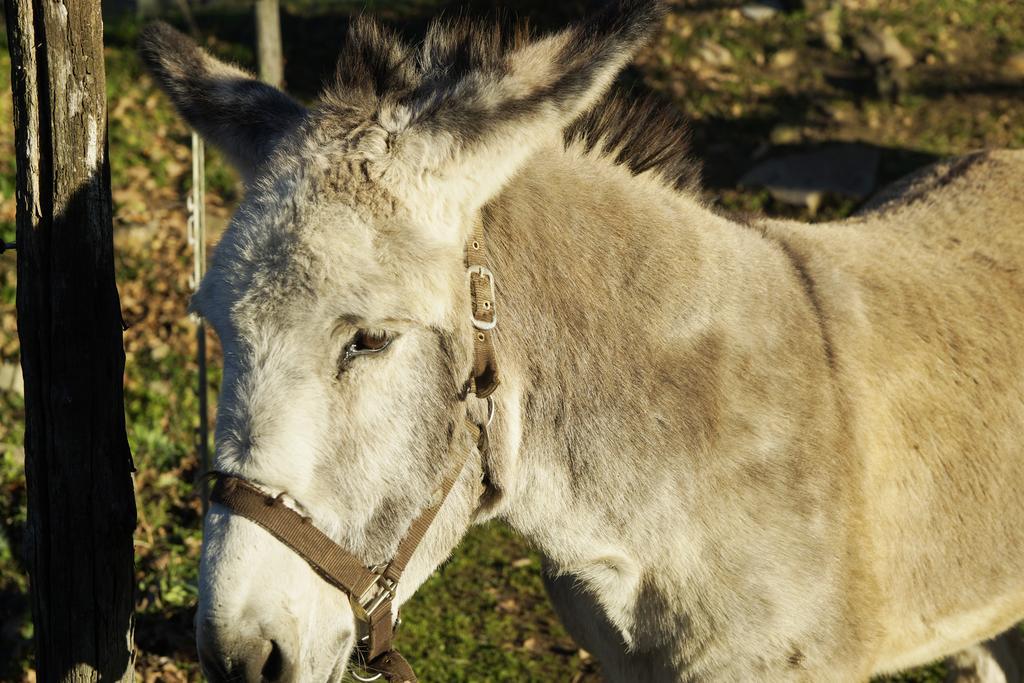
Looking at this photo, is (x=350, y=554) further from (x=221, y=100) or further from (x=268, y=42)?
(x=268, y=42)

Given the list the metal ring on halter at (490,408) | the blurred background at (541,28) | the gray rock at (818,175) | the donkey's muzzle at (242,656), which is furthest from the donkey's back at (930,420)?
the gray rock at (818,175)

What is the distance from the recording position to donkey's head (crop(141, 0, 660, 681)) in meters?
2.02

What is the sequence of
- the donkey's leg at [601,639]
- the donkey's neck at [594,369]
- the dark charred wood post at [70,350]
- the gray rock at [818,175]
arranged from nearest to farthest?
the donkey's neck at [594,369] < the dark charred wood post at [70,350] < the donkey's leg at [601,639] < the gray rock at [818,175]

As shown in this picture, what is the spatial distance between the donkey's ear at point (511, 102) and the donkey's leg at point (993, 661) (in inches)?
119

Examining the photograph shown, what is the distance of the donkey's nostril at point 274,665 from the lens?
2043 millimetres

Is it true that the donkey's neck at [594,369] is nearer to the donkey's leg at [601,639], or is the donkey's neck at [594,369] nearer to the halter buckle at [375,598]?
the donkey's leg at [601,639]

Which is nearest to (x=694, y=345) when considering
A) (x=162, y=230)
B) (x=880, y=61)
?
(x=162, y=230)

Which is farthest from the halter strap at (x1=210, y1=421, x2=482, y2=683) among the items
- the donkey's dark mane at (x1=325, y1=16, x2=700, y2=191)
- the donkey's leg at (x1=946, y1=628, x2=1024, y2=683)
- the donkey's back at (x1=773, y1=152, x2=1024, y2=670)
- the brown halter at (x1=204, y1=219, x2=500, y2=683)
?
the donkey's leg at (x1=946, y1=628, x2=1024, y2=683)

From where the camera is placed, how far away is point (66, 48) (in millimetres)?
2502

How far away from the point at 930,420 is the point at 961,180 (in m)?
1.41

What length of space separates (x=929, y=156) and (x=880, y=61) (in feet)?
5.01

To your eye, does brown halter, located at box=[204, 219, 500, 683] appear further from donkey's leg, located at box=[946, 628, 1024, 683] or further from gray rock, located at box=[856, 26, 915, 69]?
gray rock, located at box=[856, 26, 915, 69]

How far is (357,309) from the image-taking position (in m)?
2.03

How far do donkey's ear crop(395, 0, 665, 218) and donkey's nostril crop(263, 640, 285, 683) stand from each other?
3.49 ft
